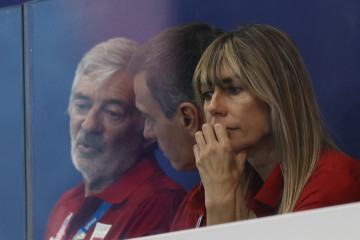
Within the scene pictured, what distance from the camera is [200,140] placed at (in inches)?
95.0

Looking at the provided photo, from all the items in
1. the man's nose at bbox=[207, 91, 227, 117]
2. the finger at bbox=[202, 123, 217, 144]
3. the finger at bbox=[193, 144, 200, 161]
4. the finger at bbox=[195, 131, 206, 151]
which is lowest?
the finger at bbox=[193, 144, 200, 161]

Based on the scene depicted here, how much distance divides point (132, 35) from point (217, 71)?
0.50 m

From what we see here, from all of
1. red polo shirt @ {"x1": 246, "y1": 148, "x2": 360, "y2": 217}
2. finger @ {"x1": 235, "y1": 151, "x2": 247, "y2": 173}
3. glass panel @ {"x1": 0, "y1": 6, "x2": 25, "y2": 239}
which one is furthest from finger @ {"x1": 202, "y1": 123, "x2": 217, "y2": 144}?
glass panel @ {"x1": 0, "y1": 6, "x2": 25, "y2": 239}

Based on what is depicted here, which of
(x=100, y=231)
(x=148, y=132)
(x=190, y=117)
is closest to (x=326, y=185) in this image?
(x=190, y=117)

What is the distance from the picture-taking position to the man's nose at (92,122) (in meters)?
2.77

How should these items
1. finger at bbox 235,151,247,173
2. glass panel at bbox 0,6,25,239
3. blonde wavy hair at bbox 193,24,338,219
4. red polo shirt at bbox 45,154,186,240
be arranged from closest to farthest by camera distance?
blonde wavy hair at bbox 193,24,338,219 < finger at bbox 235,151,247,173 < red polo shirt at bbox 45,154,186,240 < glass panel at bbox 0,6,25,239

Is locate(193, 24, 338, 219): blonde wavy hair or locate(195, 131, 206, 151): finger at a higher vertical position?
locate(193, 24, 338, 219): blonde wavy hair

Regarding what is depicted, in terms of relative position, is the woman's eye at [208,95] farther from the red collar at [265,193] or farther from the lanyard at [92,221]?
the lanyard at [92,221]

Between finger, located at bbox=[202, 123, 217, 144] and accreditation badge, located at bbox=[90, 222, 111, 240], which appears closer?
finger, located at bbox=[202, 123, 217, 144]

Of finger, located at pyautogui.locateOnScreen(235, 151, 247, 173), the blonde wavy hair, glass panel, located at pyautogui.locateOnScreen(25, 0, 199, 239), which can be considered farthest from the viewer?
glass panel, located at pyautogui.locateOnScreen(25, 0, 199, 239)

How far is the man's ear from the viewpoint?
2471mm

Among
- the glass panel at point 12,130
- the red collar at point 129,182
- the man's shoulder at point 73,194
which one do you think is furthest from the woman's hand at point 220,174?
the glass panel at point 12,130

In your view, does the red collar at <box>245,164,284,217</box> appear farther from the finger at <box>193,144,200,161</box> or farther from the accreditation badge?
the accreditation badge

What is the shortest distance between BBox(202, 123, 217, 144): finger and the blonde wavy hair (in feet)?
0.48
